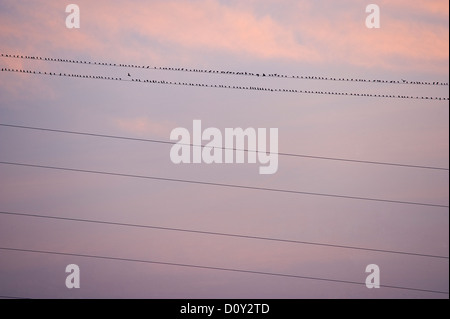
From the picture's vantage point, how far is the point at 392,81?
635 inches

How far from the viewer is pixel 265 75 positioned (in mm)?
15797

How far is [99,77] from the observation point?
16.8m

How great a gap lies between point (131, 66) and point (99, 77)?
1.56 m

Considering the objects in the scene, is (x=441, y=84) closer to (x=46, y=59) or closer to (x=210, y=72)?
(x=210, y=72)

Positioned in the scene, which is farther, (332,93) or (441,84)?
(332,93)

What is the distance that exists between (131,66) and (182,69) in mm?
1285

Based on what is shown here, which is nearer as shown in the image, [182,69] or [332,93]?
[182,69]

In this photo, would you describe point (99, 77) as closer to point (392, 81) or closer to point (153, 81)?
point (153, 81)

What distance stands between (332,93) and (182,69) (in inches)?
177
